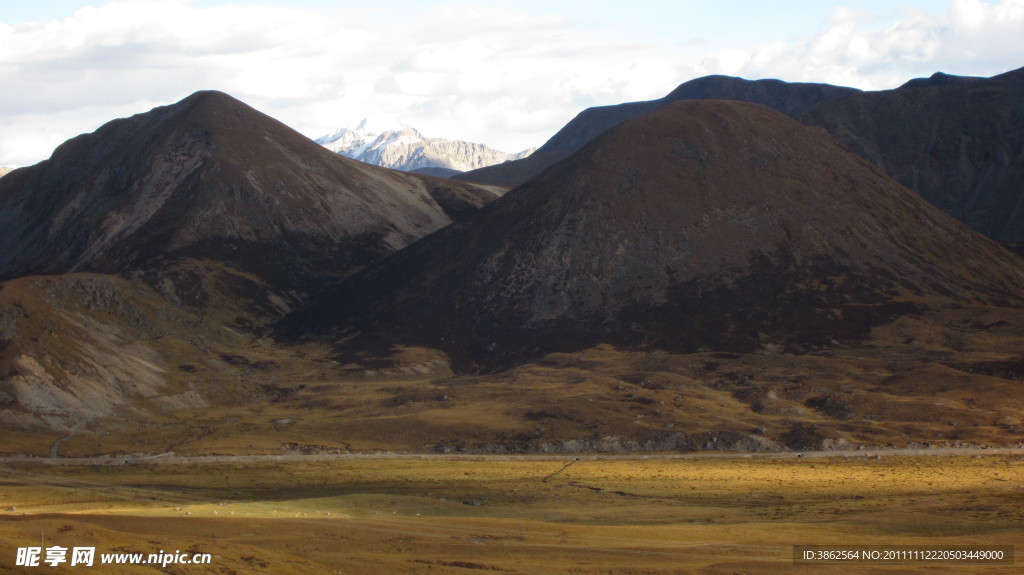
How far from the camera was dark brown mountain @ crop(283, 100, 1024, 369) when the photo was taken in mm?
156250

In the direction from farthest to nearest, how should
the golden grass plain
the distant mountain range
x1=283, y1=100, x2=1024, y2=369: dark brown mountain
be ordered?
x1=283, y1=100, x2=1024, y2=369: dark brown mountain < the distant mountain range < the golden grass plain

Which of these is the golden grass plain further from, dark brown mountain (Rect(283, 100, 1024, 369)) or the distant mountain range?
dark brown mountain (Rect(283, 100, 1024, 369))

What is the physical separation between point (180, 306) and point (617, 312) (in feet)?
231

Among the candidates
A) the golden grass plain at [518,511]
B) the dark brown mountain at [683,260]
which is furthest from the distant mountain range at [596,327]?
the golden grass plain at [518,511]

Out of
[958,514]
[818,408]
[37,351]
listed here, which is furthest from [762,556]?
[37,351]

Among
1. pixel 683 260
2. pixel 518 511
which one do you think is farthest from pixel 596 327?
pixel 518 511

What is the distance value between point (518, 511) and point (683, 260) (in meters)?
103

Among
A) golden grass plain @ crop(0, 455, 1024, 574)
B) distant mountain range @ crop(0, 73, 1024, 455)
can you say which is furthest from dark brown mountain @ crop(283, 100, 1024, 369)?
golden grass plain @ crop(0, 455, 1024, 574)

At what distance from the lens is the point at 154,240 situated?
654ft

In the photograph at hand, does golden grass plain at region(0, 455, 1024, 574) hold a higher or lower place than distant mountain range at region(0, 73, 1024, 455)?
lower

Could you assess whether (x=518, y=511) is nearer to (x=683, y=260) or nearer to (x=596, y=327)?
(x=596, y=327)

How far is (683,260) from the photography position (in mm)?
165750

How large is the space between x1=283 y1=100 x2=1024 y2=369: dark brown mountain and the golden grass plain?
198ft

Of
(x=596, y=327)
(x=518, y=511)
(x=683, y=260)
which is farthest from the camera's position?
(x=683, y=260)
